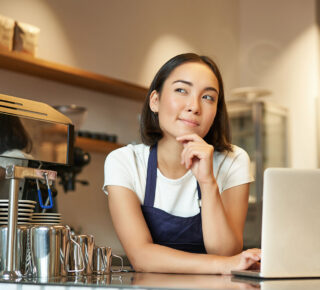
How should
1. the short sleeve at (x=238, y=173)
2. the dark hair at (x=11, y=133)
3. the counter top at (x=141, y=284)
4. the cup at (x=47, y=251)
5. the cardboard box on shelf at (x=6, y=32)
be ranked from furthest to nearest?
1. the cardboard box on shelf at (x=6, y=32)
2. the short sleeve at (x=238, y=173)
3. the dark hair at (x=11, y=133)
4. the cup at (x=47, y=251)
5. the counter top at (x=141, y=284)

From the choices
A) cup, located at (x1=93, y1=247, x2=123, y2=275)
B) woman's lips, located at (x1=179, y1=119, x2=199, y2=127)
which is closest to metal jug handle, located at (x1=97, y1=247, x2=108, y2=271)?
cup, located at (x1=93, y1=247, x2=123, y2=275)

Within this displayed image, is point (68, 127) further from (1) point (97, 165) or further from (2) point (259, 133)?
(2) point (259, 133)

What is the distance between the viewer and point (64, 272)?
1.33 meters

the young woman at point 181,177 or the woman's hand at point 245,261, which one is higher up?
the young woman at point 181,177

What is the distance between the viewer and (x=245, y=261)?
1.36 meters

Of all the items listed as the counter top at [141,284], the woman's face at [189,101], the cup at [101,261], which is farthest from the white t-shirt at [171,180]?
the counter top at [141,284]

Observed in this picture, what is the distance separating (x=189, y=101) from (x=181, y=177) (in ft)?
0.96

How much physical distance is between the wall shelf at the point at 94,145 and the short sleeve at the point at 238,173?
5.41 ft

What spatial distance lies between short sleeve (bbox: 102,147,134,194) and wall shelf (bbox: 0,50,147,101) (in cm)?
143

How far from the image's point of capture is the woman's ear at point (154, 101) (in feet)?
6.77

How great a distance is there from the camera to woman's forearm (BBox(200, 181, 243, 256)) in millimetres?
1727

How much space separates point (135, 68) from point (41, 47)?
87cm

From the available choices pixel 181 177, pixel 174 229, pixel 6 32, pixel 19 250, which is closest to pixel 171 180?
pixel 181 177

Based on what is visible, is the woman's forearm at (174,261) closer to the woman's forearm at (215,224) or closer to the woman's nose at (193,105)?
the woman's forearm at (215,224)
